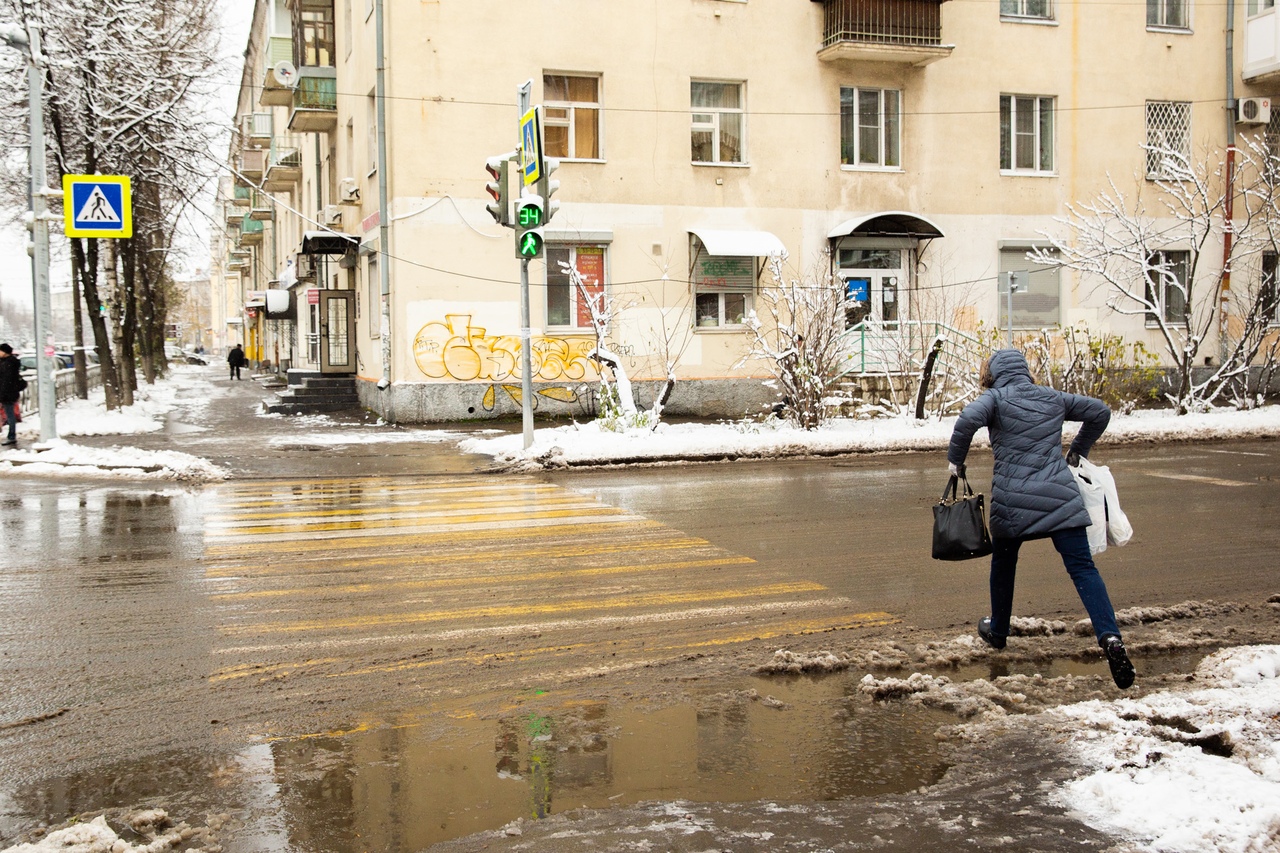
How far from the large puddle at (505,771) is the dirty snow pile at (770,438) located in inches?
405

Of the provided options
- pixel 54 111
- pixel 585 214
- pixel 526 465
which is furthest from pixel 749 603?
pixel 54 111

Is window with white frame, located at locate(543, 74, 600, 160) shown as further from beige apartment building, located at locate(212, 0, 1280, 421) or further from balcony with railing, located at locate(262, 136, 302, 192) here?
balcony with railing, located at locate(262, 136, 302, 192)

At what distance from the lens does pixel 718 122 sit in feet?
79.2

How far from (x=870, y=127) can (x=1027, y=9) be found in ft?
16.1

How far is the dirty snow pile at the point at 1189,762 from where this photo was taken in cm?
384

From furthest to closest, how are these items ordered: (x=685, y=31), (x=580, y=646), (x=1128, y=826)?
(x=685, y=31) < (x=580, y=646) < (x=1128, y=826)

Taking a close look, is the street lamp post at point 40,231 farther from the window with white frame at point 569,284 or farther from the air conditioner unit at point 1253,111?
the air conditioner unit at point 1253,111

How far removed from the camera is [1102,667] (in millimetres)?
5980

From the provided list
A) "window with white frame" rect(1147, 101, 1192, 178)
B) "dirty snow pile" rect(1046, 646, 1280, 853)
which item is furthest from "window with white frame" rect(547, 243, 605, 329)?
"dirty snow pile" rect(1046, 646, 1280, 853)

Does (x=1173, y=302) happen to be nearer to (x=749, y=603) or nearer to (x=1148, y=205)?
(x=1148, y=205)

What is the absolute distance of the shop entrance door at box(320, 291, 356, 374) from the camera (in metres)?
28.3

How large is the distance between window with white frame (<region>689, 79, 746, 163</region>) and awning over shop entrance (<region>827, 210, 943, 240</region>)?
2.68 meters

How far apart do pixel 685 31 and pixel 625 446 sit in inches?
452

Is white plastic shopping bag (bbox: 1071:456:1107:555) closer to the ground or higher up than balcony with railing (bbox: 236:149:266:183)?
closer to the ground
